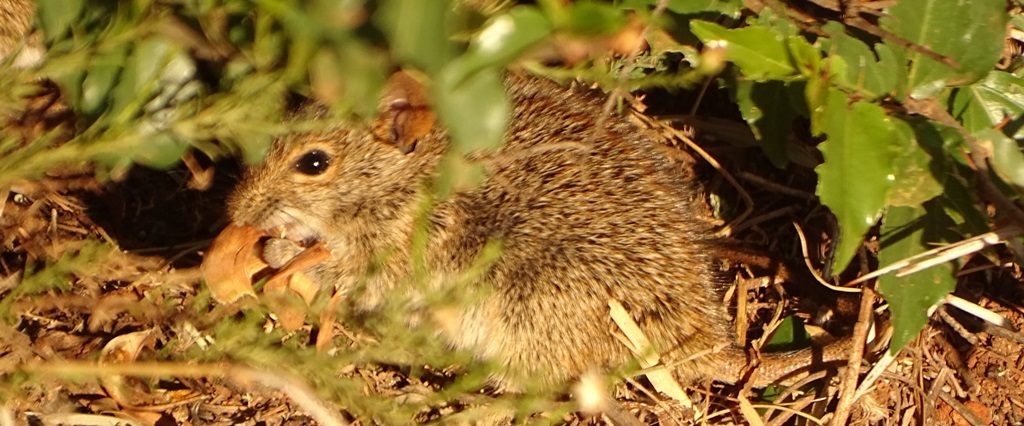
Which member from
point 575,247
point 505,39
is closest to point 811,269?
point 575,247

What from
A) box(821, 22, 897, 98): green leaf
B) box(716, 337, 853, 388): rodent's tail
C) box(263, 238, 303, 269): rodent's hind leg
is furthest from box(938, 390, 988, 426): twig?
box(263, 238, 303, 269): rodent's hind leg

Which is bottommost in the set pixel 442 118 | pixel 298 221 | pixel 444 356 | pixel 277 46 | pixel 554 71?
pixel 444 356

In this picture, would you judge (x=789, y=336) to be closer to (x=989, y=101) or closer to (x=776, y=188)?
(x=776, y=188)

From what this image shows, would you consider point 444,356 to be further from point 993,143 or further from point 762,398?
point 993,143

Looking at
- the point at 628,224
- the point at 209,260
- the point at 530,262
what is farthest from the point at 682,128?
the point at 209,260

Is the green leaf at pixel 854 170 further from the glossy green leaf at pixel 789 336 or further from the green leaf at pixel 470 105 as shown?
the green leaf at pixel 470 105

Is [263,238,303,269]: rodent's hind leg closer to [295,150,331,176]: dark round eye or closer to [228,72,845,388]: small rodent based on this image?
[228,72,845,388]: small rodent
